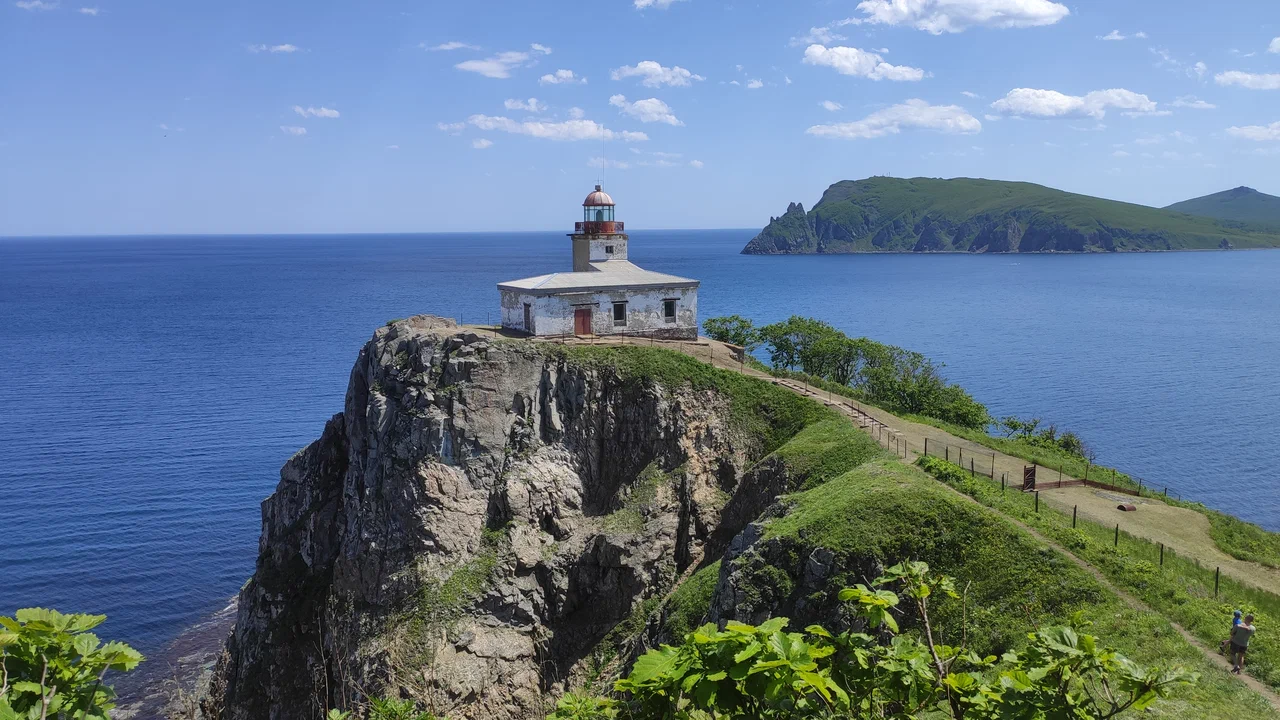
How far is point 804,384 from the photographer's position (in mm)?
44938

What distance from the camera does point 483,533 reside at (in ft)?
121

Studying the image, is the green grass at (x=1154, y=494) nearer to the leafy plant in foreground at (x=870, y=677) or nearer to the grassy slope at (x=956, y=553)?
the grassy slope at (x=956, y=553)

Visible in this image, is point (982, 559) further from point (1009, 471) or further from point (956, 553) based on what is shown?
point (1009, 471)

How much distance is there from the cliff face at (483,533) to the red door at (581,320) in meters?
5.48

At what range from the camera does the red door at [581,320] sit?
45094 mm

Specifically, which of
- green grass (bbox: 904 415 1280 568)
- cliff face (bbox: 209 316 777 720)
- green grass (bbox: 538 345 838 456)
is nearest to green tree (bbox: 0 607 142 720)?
cliff face (bbox: 209 316 777 720)

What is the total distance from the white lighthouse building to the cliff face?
4866 mm

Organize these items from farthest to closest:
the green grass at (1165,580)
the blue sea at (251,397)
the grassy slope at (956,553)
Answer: the blue sea at (251,397), the green grass at (1165,580), the grassy slope at (956,553)

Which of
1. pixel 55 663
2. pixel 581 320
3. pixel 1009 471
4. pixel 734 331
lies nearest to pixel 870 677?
pixel 55 663

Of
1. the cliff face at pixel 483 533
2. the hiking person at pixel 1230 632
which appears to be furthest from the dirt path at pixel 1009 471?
the cliff face at pixel 483 533

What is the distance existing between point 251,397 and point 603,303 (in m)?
49.4

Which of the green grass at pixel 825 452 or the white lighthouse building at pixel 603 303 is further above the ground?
the white lighthouse building at pixel 603 303

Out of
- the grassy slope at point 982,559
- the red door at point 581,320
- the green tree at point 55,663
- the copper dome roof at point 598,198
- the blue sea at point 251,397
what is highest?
the copper dome roof at point 598,198

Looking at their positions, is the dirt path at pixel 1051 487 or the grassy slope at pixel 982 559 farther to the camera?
the dirt path at pixel 1051 487
